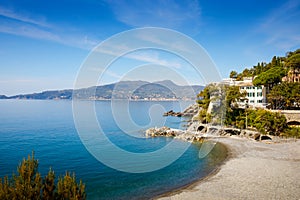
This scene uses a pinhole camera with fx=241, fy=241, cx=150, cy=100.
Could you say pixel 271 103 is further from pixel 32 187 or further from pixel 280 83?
pixel 32 187

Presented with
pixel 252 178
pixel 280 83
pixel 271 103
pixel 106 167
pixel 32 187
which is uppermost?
pixel 280 83

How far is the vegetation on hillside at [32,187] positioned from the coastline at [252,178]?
7.88m

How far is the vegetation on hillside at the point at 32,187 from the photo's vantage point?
745 cm

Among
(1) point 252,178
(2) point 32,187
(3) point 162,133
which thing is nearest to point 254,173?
(1) point 252,178

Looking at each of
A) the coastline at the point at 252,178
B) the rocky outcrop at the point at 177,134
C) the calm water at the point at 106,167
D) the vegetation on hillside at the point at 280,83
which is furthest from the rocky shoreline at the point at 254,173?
the vegetation on hillside at the point at 280,83

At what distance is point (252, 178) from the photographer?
57.1ft

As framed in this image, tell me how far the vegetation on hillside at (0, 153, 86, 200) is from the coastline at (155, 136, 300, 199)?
7.88 metres

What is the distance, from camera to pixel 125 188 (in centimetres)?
1681

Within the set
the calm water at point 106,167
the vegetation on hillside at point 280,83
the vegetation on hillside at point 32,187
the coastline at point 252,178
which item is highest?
the vegetation on hillside at point 280,83

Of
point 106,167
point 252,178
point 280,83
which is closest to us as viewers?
point 252,178

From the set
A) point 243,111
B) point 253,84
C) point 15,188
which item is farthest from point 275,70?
point 15,188

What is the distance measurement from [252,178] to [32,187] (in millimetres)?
14944

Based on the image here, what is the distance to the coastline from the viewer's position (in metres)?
14.6

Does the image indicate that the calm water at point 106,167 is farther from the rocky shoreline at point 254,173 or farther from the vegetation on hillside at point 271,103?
the vegetation on hillside at point 271,103
